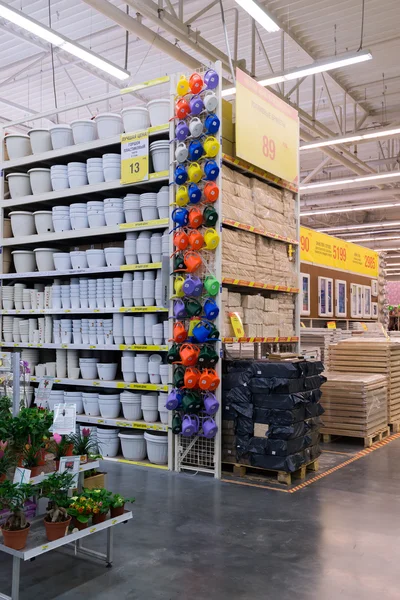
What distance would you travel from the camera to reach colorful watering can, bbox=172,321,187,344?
18.7ft

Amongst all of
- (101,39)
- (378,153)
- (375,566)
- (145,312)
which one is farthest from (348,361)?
(378,153)

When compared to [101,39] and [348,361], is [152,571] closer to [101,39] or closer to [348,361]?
[348,361]

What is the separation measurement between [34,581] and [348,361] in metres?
6.13

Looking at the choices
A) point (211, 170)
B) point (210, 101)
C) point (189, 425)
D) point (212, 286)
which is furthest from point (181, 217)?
point (189, 425)

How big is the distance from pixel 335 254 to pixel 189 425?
27.8 feet

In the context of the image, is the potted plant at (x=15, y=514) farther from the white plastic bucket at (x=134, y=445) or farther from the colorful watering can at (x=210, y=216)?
the colorful watering can at (x=210, y=216)

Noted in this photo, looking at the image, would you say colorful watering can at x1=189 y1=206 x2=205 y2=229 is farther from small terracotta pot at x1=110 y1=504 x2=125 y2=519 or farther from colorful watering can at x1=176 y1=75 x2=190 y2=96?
small terracotta pot at x1=110 y1=504 x2=125 y2=519

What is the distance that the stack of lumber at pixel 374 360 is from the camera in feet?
27.2

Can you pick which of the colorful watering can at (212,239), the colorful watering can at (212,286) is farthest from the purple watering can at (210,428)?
the colorful watering can at (212,239)

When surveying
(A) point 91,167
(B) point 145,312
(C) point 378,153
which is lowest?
(B) point 145,312

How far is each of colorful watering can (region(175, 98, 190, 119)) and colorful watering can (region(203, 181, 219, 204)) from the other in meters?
0.75

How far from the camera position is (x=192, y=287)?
18.3ft

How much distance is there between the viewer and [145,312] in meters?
6.38

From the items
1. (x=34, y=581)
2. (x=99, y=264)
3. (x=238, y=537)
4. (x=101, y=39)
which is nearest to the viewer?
(x=34, y=581)
